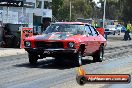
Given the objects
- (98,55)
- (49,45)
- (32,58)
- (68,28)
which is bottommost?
(98,55)

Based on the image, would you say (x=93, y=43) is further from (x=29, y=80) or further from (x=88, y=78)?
(x=88, y=78)

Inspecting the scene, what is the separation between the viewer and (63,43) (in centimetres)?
1366

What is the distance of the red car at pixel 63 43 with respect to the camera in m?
13.7

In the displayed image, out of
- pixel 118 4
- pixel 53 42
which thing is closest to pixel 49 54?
pixel 53 42

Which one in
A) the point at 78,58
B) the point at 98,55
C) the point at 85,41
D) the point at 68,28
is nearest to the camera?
the point at 78,58

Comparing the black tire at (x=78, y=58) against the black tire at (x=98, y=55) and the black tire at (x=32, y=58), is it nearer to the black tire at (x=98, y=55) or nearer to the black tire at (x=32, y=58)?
the black tire at (x=32, y=58)

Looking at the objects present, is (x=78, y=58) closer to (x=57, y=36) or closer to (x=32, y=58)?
(x=57, y=36)

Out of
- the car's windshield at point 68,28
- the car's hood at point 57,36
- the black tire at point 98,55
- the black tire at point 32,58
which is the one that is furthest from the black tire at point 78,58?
the black tire at point 98,55

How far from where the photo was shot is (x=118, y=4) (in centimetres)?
12581

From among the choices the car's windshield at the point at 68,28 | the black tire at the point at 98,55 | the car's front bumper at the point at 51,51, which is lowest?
the black tire at the point at 98,55

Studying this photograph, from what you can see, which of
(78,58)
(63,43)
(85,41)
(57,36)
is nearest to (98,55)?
(85,41)

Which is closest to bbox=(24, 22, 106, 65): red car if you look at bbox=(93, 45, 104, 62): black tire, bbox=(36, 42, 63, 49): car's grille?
bbox=(36, 42, 63, 49): car's grille

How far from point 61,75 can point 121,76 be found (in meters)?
8.03

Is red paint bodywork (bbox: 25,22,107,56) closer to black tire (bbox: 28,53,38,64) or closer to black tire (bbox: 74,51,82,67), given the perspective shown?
black tire (bbox: 74,51,82,67)
